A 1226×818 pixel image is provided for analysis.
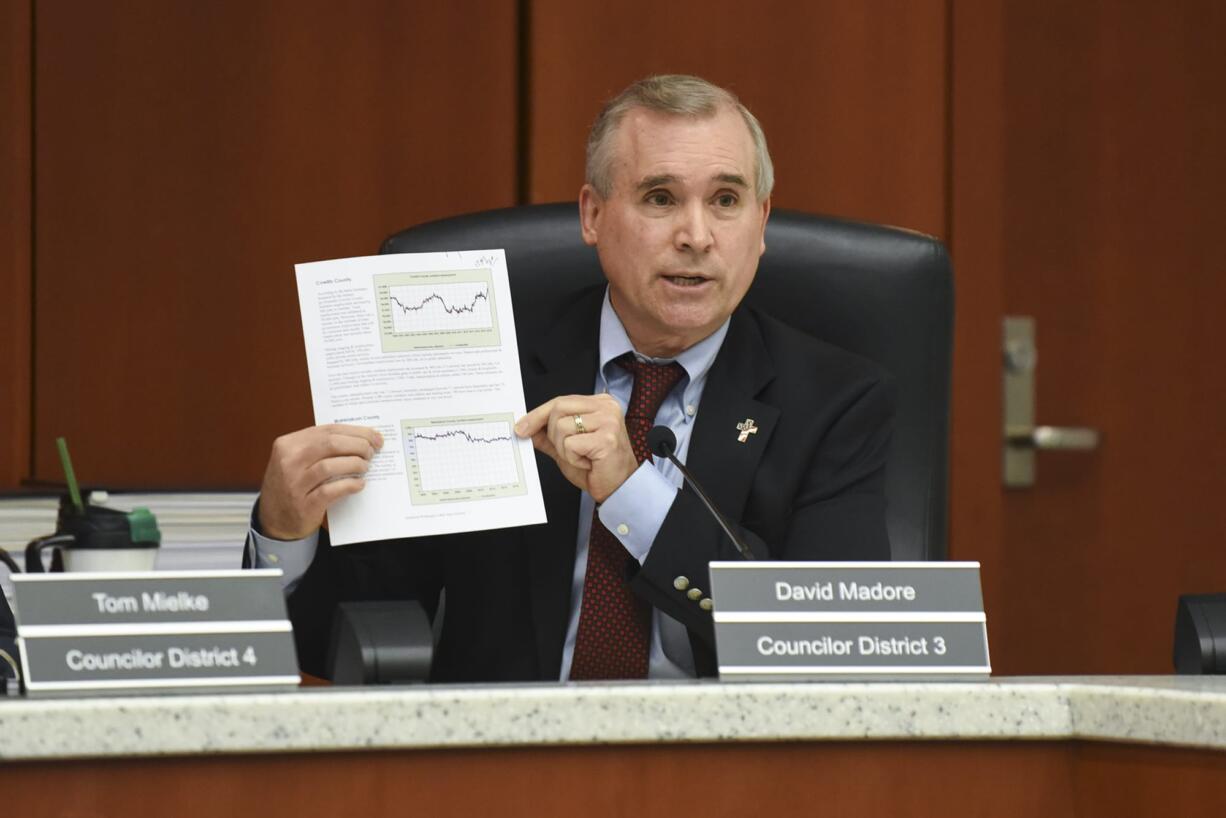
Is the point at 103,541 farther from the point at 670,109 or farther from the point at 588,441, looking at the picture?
the point at 670,109

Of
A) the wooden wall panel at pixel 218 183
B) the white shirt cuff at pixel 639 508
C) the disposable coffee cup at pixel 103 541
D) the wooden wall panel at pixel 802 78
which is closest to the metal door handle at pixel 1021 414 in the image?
the wooden wall panel at pixel 802 78

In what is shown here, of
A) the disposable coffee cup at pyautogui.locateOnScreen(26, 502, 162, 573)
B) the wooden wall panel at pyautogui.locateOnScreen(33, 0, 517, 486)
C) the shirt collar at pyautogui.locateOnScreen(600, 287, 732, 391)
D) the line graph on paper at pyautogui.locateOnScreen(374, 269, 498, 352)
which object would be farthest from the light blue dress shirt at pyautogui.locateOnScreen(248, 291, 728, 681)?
the wooden wall panel at pyautogui.locateOnScreen(33, 0, 517, 486)

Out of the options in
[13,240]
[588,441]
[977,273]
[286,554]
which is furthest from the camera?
[977,273]

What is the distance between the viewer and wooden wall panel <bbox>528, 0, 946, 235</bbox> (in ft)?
8.38

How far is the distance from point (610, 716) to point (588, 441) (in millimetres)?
504

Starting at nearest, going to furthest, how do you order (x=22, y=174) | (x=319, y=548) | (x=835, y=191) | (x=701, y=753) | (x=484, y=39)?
(x=701, y=753)
(x=319, y=548)
(x=22, y=174)
(x=484, y=39)
(x=835, y=191)

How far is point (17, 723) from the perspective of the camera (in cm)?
97

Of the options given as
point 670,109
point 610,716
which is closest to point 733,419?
point 670,109

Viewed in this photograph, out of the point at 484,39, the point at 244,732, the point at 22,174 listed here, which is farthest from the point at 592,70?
the point at 244,732

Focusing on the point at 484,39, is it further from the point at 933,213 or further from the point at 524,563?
the point at 524,563

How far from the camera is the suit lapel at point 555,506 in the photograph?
67.9 inches

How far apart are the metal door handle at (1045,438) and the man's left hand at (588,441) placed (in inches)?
60.1

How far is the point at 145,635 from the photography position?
3.58 ft

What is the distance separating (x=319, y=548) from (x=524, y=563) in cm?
22
